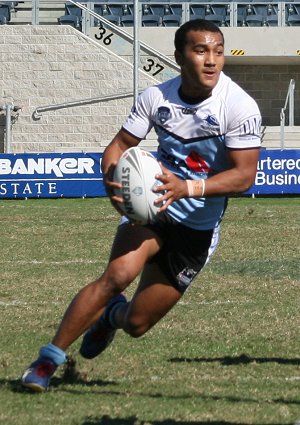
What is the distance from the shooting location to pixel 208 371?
673 cm

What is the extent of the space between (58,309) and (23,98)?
78.9ft

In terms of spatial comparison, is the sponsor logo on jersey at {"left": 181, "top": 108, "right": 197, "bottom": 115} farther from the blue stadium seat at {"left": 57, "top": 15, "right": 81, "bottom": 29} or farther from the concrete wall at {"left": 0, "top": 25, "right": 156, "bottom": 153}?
the blue stadium seat at {"left": 57, "top": 15, "right": 81, "bottom": 29}

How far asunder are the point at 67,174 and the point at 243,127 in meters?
19.4

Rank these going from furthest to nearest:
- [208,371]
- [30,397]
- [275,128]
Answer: [275,128] < [208,371] < [30,397]

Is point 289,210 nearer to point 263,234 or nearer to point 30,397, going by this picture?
point 263,234

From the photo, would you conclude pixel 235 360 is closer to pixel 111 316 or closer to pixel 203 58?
pixel 111 316

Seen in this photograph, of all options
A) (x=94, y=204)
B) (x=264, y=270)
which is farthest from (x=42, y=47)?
(x=264, y=270)

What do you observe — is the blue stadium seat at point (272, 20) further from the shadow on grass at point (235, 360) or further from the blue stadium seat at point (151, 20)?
the shadow on grass at point (235, 360)

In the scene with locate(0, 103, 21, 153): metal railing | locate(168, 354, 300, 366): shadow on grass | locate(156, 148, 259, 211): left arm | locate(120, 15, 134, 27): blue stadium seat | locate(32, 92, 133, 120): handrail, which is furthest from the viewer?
locate(120, 15, 134, 27): blue stadium seat

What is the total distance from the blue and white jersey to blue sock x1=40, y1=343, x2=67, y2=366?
0.89 metres

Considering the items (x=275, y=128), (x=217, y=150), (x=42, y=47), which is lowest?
(x=275, y=128)

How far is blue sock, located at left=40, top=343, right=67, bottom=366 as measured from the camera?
5957 millimetres

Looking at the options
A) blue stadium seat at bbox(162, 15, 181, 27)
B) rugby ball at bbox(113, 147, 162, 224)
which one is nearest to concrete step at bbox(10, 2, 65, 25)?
blue stadium seat at bbox(162, 15, 181, 27)

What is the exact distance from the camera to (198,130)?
232 inches
